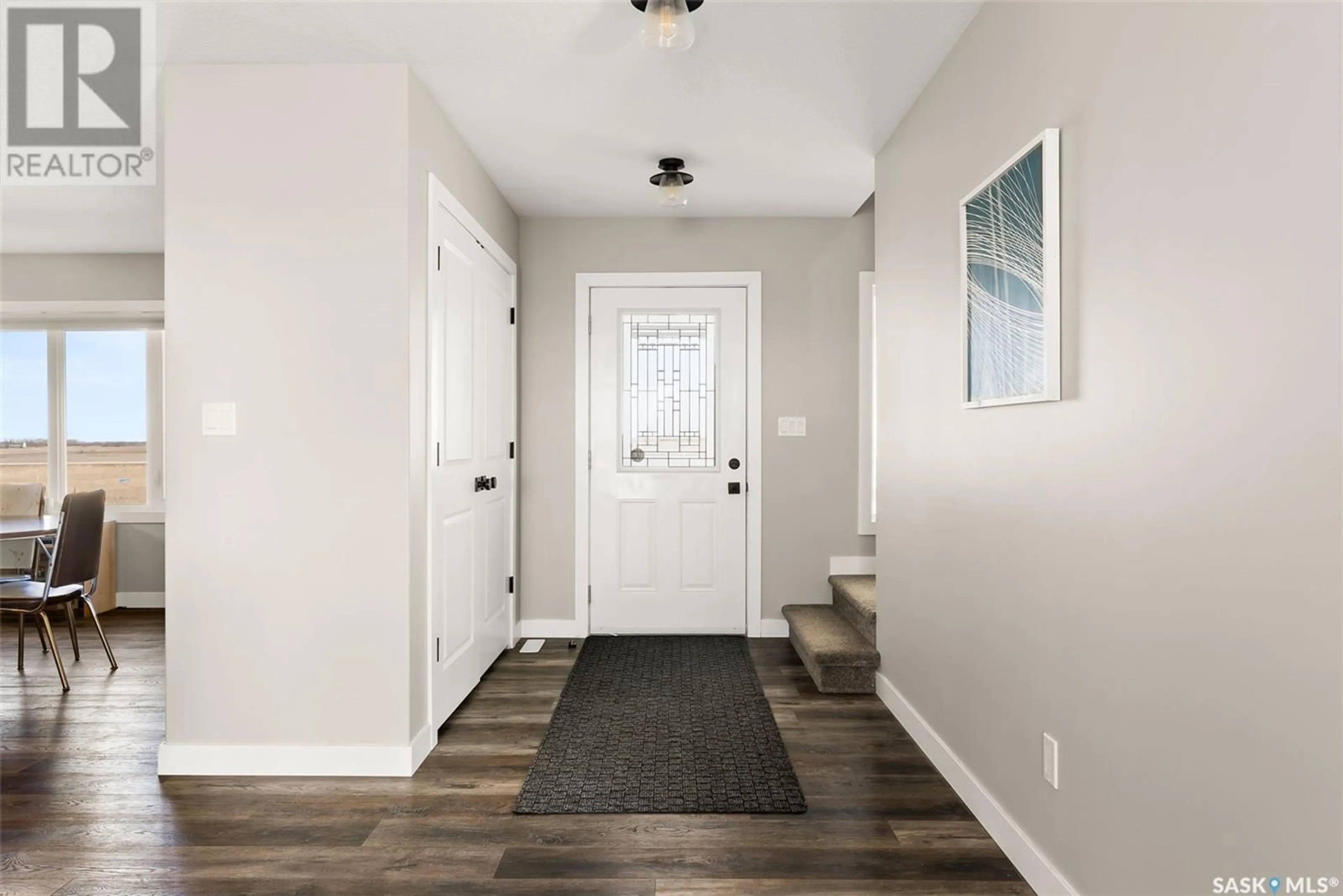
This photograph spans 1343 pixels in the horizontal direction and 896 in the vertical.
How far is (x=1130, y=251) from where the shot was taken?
1.57 meters

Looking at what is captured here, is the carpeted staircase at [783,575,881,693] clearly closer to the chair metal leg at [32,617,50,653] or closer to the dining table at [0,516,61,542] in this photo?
the dining table at [0,516,61,542]

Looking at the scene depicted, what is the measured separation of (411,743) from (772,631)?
7.78 feet

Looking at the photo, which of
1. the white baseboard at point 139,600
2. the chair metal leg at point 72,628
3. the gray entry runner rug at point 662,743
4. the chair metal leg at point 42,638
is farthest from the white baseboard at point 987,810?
the white baseboard at point 139,600

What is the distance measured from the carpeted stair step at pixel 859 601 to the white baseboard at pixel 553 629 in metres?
1.45

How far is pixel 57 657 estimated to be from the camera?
3.61 metres

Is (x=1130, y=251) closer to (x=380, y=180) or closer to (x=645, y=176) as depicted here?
(x=380, y=180)

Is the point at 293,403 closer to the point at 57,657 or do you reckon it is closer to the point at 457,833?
the point at 457,833

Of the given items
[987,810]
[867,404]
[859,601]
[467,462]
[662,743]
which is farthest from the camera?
[867,404]

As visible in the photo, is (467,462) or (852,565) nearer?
(467,462)

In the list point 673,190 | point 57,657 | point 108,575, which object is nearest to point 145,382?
point 108,575

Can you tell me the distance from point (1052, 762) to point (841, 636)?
1.91 metres

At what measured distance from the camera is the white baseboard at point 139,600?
5.40m

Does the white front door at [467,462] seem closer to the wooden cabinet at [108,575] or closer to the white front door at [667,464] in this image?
the white front door at [667,464]

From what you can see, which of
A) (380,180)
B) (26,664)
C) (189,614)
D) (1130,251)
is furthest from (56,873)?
(1130,251)
